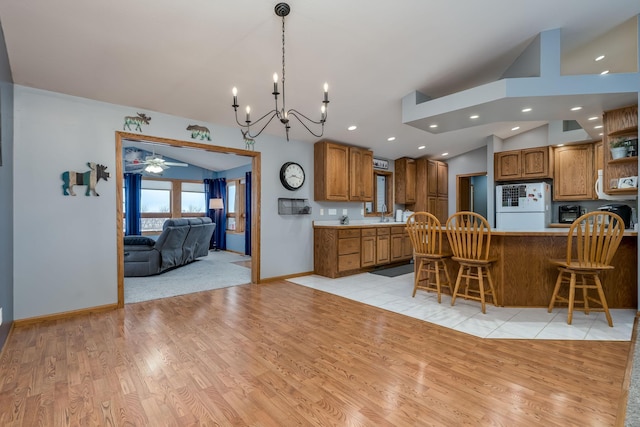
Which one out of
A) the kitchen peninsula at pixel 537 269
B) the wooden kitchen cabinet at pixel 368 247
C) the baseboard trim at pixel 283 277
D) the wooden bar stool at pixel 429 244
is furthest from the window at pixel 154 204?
the kitchen peninsula at pixel 537 269

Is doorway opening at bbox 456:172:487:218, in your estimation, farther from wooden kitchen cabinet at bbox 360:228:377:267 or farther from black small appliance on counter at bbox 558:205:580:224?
wooden kitchen cabinet at bbox 360:228:377:267

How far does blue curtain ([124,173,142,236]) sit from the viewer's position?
7902mm

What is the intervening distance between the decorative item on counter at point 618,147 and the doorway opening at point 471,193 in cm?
361

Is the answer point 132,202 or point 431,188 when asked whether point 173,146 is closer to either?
point 132,202

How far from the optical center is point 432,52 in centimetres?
299

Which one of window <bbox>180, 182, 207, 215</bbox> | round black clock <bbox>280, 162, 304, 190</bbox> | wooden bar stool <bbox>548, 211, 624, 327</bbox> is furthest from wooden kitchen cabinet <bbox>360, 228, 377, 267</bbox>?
window <bbox>180, 182, 207, 215</bbox>

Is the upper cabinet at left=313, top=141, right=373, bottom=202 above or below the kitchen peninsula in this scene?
above

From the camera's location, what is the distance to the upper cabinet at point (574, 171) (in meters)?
5.28

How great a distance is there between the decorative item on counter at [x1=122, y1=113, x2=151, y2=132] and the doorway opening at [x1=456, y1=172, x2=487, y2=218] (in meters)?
6.80

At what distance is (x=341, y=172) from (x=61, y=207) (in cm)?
387

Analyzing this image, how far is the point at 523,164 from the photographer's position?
235 inches

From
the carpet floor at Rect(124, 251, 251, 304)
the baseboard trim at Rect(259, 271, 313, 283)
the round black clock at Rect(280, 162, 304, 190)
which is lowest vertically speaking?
the carpet floor at Rect(124, 251, 251, 304)

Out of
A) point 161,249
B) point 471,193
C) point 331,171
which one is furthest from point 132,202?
point 471,193

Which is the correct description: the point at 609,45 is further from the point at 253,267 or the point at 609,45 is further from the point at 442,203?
the point at 253,267
